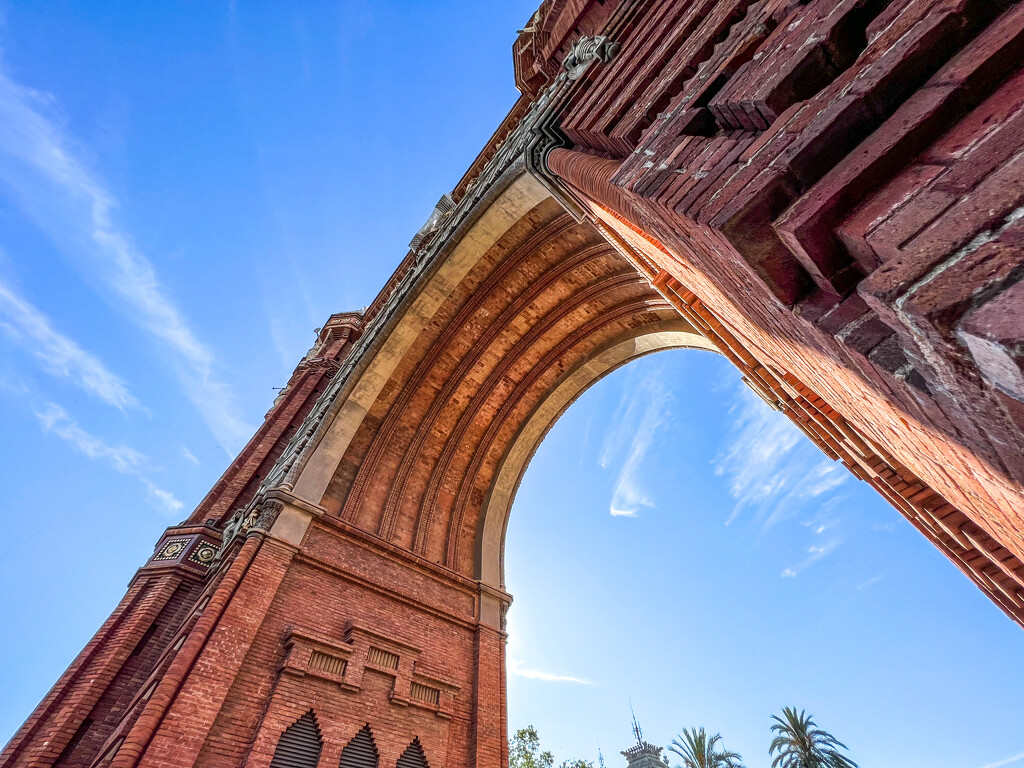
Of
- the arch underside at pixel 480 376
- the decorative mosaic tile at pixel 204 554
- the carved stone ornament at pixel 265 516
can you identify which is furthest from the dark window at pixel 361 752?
the decorative mosaic tile at pixel 204 554

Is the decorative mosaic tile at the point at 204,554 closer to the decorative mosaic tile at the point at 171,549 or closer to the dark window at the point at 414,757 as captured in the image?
the decorative mosaic tile at the point at 171,549

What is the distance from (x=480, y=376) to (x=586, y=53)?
6657 mm

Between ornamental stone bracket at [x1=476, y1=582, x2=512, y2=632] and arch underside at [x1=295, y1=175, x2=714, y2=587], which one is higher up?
arch underside at [x1=295, y1=175, x2=714, y2=587]

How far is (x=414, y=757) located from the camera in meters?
7.34

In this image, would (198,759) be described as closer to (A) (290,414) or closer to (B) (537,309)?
(A) (290,414)

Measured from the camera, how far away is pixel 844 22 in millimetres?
1541

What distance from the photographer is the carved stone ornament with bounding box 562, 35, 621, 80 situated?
5058 millimetres

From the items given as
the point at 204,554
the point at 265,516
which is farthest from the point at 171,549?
the point at 265,516

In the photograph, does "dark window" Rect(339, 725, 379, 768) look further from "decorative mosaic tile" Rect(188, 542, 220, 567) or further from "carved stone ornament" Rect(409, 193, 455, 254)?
"carved stone ornament" Rect(409, 193, 455, 254)

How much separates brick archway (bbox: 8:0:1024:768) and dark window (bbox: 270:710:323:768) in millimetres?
102

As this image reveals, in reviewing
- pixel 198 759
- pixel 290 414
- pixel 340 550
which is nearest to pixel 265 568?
pixel 340 550

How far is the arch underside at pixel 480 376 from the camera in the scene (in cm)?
943

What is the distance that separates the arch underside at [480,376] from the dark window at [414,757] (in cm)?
317

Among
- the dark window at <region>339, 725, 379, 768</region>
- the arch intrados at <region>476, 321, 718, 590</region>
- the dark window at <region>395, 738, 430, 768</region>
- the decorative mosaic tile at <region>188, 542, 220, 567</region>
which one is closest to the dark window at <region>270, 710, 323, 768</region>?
the dark window at <region>339, 725, 379, 768</region>
